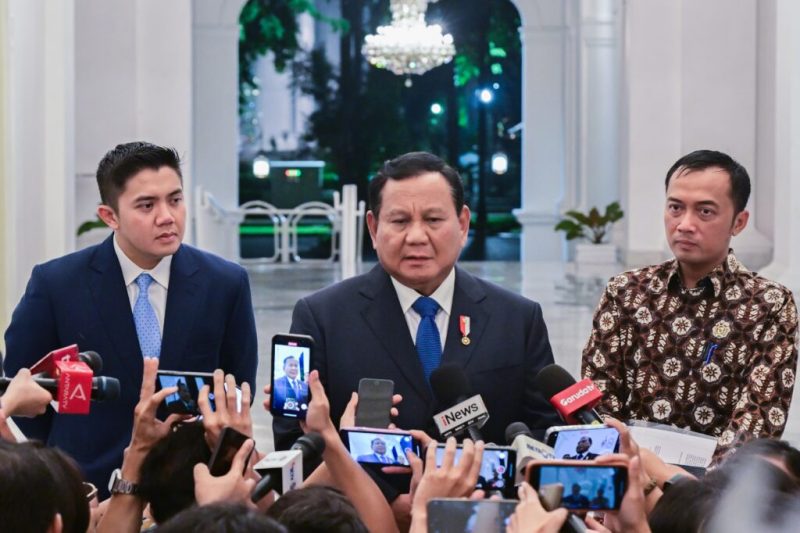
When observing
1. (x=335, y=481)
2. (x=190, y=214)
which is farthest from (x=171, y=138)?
(x=335, y=481)

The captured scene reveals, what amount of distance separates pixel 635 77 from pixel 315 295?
12.7 metres

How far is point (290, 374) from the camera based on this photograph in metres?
3.12

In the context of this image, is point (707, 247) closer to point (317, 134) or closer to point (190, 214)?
point (190, 214)

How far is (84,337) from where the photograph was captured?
3924 millimetres

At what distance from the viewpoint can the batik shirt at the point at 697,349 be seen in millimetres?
3625

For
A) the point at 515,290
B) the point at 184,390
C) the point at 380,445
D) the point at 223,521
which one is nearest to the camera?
the point at 223,521

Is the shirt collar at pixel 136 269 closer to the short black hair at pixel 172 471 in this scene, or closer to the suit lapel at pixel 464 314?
the suit lapel at pixel 464 314

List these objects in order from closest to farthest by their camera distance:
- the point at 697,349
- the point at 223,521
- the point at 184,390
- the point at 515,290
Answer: the point at 223,521, the point at 184,390, the point at 697,349, the point at 515,290

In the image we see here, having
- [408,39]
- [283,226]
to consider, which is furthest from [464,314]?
[283,226]

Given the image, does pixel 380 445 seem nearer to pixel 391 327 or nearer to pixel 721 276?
pixel 391 327

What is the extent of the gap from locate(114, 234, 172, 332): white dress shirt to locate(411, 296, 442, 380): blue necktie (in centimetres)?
82

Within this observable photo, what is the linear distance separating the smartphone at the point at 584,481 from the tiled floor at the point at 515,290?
411 cm

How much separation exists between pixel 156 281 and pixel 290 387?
1.07m

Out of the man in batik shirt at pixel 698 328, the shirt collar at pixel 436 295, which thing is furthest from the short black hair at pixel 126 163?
the man in batik shirt at pixel 698 328
